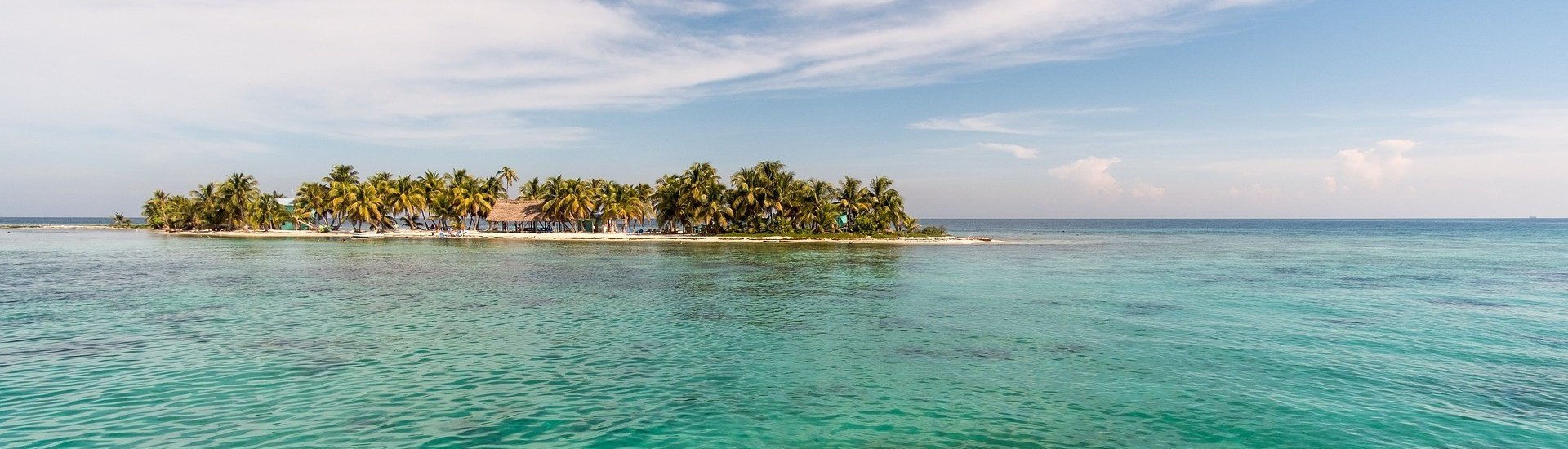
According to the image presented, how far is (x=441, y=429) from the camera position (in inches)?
414

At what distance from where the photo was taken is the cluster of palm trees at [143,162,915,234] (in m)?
84.6

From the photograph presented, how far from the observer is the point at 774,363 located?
1549 cm

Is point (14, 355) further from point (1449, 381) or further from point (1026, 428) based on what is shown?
point (1449, 381)

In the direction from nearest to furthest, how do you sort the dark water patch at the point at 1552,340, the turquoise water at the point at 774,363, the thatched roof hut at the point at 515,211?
the turquoise water at the point at 774,363 < the dark water patch at the point at 1552,340 < the thatched roof hut at the point at 515,211

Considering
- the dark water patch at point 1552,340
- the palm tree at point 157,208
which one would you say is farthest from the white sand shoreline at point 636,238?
the dark water patch at point 1552,340

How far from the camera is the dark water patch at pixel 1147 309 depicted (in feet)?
77.4

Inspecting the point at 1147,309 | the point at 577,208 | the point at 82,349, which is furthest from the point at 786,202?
the point at 82,349

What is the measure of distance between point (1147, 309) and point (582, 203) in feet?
253

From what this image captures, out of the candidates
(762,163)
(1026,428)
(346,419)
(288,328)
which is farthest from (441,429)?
(762,163)

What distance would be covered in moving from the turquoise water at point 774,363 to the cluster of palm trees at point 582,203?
2016 inches

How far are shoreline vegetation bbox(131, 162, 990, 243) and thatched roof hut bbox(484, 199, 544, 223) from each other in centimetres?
23

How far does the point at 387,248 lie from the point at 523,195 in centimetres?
5044

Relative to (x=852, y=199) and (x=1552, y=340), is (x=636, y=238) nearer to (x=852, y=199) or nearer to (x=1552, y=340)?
(x=852, y=199)

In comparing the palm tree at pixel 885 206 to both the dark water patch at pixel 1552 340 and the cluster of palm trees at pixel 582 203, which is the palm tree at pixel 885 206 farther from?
the dark water patch at pixel 1552 340
